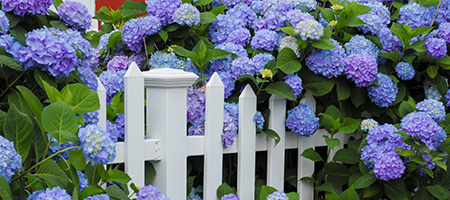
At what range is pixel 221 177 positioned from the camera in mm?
2076

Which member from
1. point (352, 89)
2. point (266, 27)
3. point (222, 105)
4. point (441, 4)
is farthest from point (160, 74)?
point (441, 4)

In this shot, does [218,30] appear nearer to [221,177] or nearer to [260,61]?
[260,61]

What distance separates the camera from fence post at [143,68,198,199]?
1.88 m

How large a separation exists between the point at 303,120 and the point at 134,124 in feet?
2.19

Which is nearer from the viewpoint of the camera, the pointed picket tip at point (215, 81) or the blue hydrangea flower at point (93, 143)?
the blue hydrangea flower at point (93, 143)

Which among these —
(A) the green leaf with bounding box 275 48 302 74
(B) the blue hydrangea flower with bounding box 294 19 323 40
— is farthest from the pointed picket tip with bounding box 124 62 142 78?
(B) the blue hydrangea flower with bounding box 294 19 323 40

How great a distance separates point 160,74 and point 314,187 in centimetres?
92

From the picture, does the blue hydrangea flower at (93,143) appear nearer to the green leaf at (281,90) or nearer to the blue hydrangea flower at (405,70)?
the green leaf at (281,90)

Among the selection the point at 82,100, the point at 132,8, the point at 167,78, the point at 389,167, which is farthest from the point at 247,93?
the point at 82,100

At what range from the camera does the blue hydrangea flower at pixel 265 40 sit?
7.06 ft

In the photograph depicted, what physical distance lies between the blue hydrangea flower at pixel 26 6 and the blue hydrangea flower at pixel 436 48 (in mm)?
1548

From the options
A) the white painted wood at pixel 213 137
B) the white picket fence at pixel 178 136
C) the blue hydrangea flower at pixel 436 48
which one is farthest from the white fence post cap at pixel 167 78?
the blue hydrangea flower at pixel 436 48

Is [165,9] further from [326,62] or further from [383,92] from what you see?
[383,92]

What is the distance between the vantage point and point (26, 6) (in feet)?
5.04
